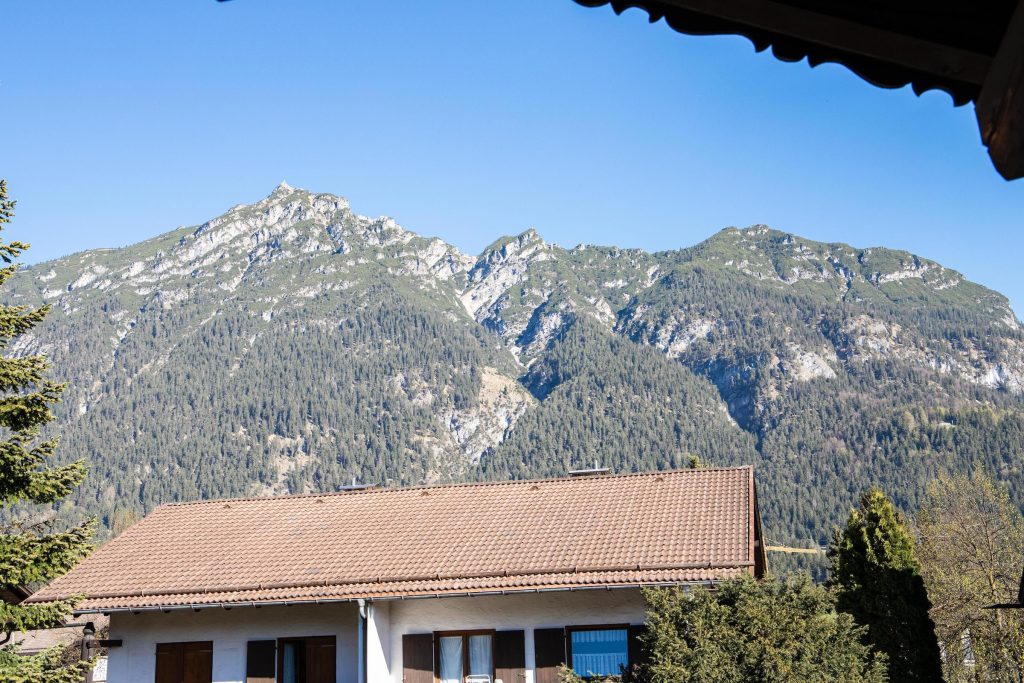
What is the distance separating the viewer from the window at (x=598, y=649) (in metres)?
19.9

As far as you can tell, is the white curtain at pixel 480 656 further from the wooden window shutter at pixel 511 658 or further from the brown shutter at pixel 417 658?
the brown shutter at pixel 417 658

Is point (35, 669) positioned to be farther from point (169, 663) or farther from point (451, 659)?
point (451, 659)

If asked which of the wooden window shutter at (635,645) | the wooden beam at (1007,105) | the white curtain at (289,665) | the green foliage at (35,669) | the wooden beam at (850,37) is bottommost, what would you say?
the white curtain at (289,665)

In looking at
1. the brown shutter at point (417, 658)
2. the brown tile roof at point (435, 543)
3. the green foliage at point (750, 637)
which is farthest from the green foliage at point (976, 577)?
the brown shutter at point (417, 658)

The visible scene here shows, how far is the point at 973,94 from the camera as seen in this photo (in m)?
2.57

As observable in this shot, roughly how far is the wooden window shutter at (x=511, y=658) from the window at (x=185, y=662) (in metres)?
5.66

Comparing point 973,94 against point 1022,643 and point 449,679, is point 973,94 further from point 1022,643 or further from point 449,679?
point 1022,643

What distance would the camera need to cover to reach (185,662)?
21797 millimetres

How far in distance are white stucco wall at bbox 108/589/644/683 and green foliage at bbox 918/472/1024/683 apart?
41.9 feet

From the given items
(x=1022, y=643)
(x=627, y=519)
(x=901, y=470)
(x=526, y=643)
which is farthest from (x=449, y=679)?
(x=901, y=470)

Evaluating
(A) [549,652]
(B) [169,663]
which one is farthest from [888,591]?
(B) [169,663]

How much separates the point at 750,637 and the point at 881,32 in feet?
47.3

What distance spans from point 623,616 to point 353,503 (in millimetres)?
8848

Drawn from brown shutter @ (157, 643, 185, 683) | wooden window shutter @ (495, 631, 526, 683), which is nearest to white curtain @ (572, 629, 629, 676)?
wooden window shutter @ (495, 631, 526, 683)
